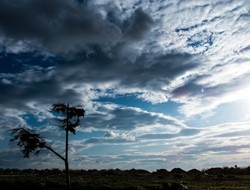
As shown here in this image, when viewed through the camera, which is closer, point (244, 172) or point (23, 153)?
point (23, 153)

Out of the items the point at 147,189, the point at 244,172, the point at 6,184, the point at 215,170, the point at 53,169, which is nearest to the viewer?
the point at 147,189

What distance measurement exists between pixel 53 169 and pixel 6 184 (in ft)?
221

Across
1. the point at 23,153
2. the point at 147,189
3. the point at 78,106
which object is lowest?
the point at 147,189

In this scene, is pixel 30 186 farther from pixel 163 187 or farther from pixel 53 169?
pixel 53 169

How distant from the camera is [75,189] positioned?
50.8 metres

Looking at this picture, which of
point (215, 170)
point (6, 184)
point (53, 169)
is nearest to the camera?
point (6, 184)

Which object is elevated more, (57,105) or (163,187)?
(57,105)

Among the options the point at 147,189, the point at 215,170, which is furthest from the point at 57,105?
the point at 215,170

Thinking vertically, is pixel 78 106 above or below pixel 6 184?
above

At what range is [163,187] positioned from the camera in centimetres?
5031

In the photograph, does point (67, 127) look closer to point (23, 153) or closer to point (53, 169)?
point (23, 153)

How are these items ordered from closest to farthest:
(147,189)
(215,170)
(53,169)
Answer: (147,189) < (215,170) < (53,169)

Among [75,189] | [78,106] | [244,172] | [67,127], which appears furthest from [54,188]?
[244,172]

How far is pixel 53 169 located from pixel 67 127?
75.8 m
